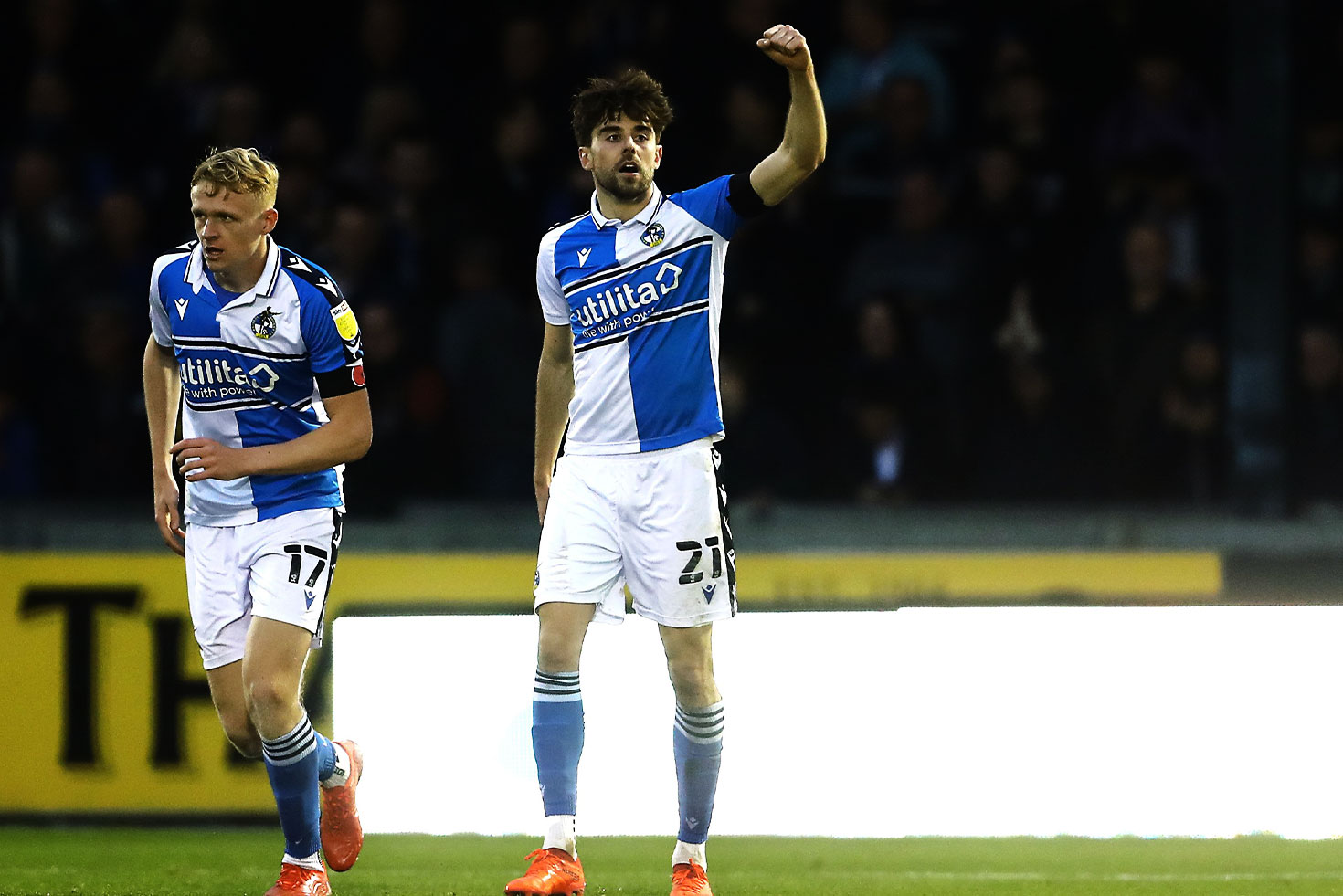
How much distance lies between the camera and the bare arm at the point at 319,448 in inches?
188

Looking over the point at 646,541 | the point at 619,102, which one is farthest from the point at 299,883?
the point at 619,102

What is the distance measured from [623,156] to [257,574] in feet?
4.71

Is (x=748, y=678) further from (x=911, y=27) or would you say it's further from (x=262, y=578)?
(x=911, y=27)

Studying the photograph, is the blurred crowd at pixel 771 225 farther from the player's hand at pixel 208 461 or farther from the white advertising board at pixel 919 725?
the player's hand at pixel 208 461

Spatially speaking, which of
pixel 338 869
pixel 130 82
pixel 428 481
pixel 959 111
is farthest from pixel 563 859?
pixel 130 82

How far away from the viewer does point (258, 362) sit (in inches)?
193

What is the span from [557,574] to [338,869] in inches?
47.6

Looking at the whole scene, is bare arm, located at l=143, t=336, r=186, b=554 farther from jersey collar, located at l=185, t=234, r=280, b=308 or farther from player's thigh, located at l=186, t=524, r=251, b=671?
jersey collar, located at l=185, t=234, r=280, b=308

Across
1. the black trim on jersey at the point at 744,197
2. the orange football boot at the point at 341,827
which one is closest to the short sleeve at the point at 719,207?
the black trim on jersey at the point at 744,197

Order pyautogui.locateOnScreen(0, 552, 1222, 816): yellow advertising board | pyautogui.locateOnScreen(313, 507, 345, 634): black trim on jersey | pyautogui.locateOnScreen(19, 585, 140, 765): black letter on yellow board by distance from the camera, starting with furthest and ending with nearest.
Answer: pyautogui.locateOnScreen(19, 585, 140, 765): black letter on yellow board, pyautogui.locateOnScreen(0, 552, 1222, 816): yellow advertising board, pyautogui.locateOnScreen(313, 507, 345, 634): black trim on jersey

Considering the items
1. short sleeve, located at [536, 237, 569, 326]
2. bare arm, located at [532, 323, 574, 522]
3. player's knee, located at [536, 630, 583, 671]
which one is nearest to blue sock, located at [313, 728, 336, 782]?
player's knee, located at [536, 630, 583, 671]

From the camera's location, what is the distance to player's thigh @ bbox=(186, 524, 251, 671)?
4.98m

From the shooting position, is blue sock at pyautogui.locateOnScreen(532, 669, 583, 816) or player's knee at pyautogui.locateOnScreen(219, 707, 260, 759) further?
player's knee at pyautogui.locateOnScreen(219, 707, 260, 759)

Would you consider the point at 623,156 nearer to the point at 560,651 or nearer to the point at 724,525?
the point at 724,525
